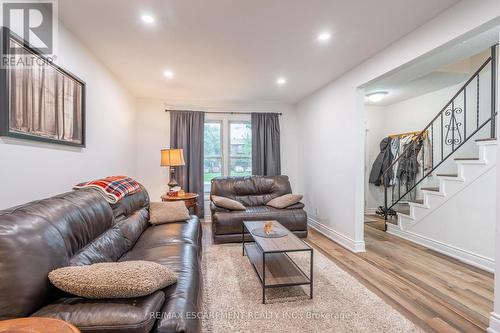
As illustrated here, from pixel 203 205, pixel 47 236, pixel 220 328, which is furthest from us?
pixel 203 205

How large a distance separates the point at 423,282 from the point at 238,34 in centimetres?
304

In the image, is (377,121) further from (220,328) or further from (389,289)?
(220,328)

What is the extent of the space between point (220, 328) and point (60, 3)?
2772 mm

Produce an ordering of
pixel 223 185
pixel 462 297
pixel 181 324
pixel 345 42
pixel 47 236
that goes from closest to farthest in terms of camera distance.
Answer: pixel 181 324 < pixel 47 236 < pixel 462 297 < pixel 345 42 < pixel 223 185

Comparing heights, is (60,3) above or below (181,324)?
above

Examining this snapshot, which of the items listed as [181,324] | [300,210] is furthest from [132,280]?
[300,210]

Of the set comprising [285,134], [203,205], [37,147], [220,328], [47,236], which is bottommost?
[220,328]

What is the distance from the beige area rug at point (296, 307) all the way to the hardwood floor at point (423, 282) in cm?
18

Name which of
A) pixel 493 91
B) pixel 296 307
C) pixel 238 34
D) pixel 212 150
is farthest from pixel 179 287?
pixel 493 91

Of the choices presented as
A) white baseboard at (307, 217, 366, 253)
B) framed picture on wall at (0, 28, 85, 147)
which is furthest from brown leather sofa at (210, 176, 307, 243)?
framed picture on wall at (0, 28, 85, 147)

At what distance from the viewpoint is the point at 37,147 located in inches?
76.7

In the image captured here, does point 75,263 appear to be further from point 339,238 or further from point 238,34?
point 339,238

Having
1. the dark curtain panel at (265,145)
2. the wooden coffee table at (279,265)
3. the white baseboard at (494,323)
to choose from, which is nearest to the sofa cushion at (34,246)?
the wooden coffee table at (279,265)

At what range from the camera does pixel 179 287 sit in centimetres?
141
